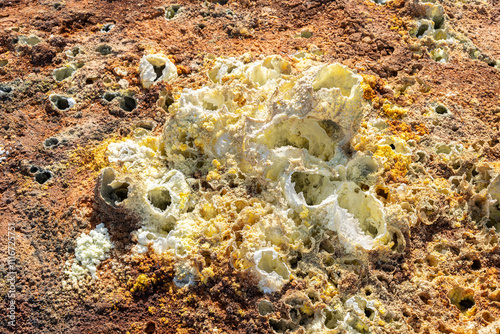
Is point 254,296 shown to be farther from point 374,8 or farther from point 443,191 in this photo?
point 374,8

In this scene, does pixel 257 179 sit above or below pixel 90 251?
above

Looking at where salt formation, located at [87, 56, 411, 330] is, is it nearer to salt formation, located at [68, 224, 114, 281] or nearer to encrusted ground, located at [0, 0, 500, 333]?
encrusted ground, located at [0, 0, 500, 333]

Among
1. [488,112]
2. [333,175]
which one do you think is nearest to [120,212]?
[333,175]

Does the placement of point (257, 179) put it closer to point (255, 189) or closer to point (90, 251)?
point (255, 189)

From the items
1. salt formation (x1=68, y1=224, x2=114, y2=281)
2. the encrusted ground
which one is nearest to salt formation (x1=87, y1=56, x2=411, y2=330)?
the encrusted ground

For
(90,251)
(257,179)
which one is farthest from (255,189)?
(90,251)

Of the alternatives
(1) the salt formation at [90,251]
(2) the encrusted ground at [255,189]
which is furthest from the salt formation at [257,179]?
(1) the salt formation at [90,251]
